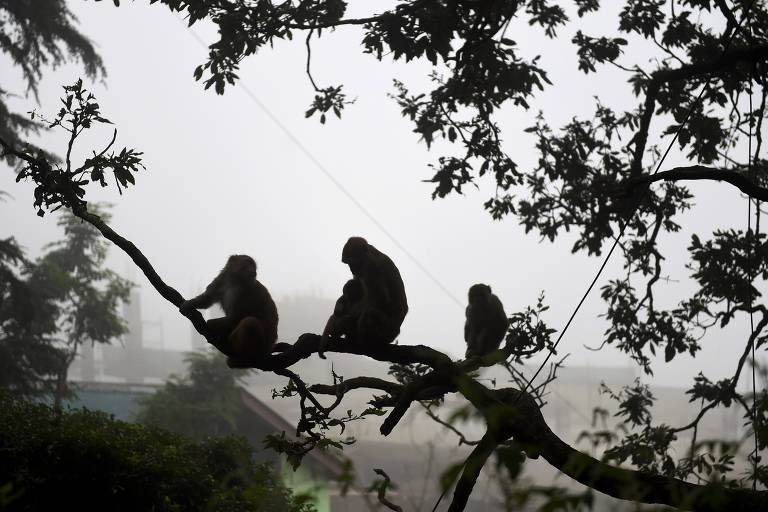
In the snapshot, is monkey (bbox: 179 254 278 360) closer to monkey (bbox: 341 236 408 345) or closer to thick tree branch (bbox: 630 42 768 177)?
monkey (bbox: 341 236 408 345)

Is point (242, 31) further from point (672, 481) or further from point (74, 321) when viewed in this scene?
point (74, 321)

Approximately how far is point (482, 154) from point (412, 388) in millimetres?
3473

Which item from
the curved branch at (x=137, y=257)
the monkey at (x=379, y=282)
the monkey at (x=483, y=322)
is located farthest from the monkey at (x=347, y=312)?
the monkey at (x=483, y=322)

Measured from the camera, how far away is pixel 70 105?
3781 mm

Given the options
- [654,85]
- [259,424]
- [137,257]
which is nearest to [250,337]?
[137,257]

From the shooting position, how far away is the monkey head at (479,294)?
339 inches

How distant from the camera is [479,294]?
28.4ft

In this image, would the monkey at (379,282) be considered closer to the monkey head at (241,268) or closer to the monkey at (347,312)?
the monkey at (347,312)

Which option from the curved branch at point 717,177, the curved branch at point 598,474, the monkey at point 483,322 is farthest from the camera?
the monkey at point 483,322

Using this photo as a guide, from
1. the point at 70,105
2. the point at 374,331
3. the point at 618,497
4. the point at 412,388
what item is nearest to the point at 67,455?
the point at 374,331

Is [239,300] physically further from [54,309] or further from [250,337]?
[54,309]

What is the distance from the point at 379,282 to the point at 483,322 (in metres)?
3.33

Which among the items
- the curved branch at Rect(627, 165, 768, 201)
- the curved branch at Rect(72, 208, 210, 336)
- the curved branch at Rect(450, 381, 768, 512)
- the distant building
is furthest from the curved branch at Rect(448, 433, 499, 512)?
the distant building

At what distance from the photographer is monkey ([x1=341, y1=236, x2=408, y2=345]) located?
528cm
